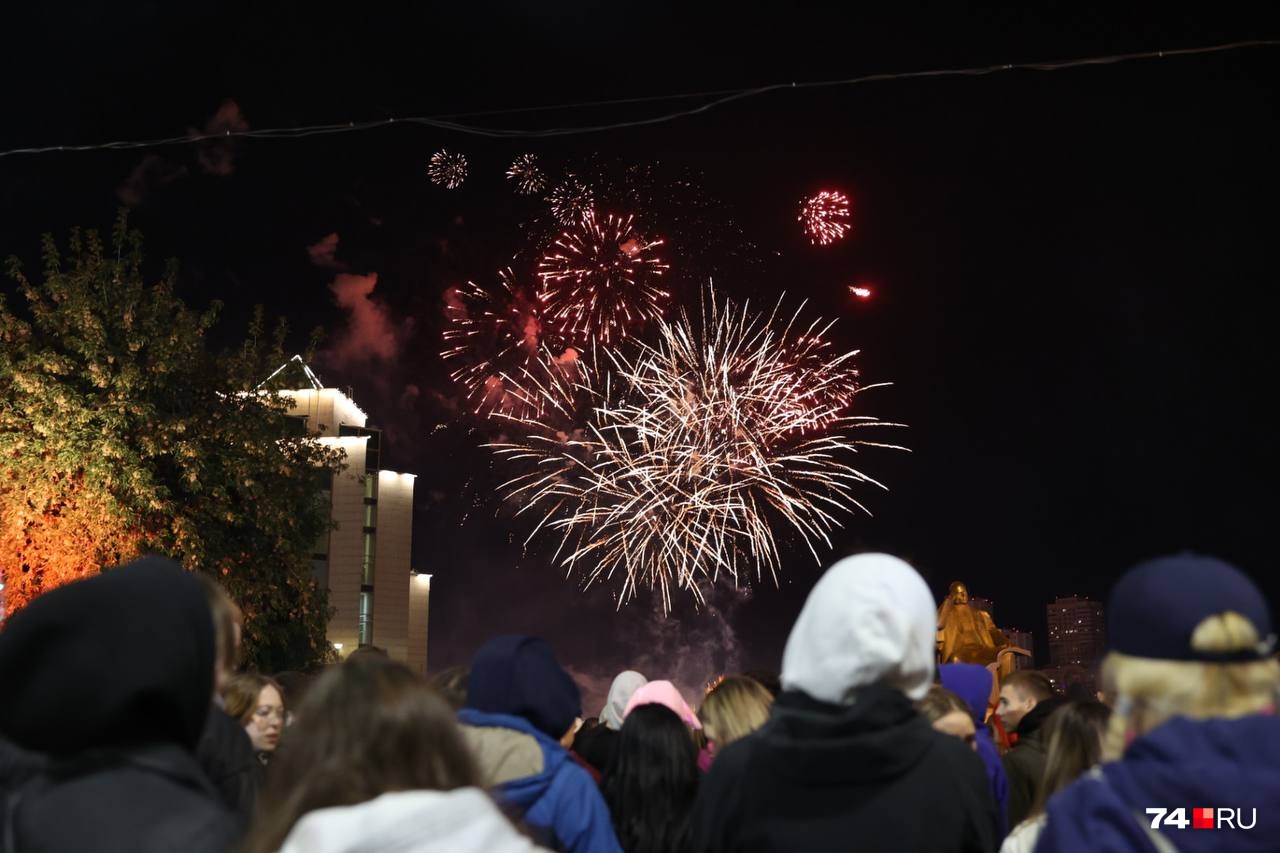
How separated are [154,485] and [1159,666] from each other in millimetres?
20834

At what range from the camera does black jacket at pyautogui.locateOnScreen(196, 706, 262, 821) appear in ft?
15.4

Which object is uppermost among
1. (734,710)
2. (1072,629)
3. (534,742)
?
(534,742)

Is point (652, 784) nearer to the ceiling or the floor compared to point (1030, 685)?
nearer to the floor

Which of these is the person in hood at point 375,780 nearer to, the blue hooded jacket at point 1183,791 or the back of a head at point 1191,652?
the blue hooded jacket at point 1183,791

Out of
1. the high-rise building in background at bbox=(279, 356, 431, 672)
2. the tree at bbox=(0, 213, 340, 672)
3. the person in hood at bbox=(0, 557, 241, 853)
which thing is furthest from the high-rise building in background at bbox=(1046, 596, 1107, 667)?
the person in hood at bbox=(0, 557, 241, 853)

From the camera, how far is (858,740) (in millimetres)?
3146

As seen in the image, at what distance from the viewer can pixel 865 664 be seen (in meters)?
3.21

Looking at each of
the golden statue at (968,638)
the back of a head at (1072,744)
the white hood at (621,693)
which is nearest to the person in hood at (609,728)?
the white hood at (621,693)

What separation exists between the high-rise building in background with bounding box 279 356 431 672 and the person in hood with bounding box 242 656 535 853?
136 feet

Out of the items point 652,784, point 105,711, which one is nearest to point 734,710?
point 652,784

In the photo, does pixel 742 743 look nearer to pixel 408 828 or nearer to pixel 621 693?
pixel 408 828

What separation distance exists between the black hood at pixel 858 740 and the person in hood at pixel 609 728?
14.1 feet

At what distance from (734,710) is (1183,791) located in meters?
3.33

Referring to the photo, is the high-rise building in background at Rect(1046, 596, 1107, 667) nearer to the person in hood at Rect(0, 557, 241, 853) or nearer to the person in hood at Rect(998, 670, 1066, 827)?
the person in hood at Rect(998, 670, 1066, 827)
